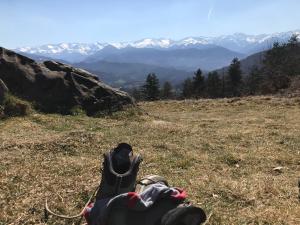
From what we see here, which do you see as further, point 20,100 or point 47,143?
point 20,100

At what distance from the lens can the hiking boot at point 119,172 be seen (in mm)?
6930

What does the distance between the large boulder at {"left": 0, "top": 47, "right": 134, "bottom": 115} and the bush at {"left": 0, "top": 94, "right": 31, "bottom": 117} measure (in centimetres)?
157

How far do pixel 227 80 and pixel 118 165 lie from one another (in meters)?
116

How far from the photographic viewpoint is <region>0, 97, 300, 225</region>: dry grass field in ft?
26.7

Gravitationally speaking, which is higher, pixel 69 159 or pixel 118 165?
pixel 118 165

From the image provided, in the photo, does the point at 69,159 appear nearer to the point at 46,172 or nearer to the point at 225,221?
the point at 46,172

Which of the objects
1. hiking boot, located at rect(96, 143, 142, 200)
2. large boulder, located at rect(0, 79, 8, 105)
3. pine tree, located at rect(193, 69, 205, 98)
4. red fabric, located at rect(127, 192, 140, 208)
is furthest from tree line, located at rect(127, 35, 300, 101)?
red fabric, located at rect(127, 192, 140, 208)

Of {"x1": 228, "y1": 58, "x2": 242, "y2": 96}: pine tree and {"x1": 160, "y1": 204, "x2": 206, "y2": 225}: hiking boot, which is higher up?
{"x1": 160, "y1": 204, "x2": 206, "y2": 225}: hiking boot

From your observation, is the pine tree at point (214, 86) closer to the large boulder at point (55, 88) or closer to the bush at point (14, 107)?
the large boulder at point (55, 88)

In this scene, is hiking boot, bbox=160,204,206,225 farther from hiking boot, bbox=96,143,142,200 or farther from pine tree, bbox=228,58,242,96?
pine tree, bbox=228,58,242,96

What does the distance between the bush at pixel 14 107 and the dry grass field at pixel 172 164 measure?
696 mm

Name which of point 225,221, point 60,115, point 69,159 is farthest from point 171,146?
point 60,115

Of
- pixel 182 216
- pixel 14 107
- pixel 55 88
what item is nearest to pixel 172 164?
pixel 182 216

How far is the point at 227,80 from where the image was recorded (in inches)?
4766
